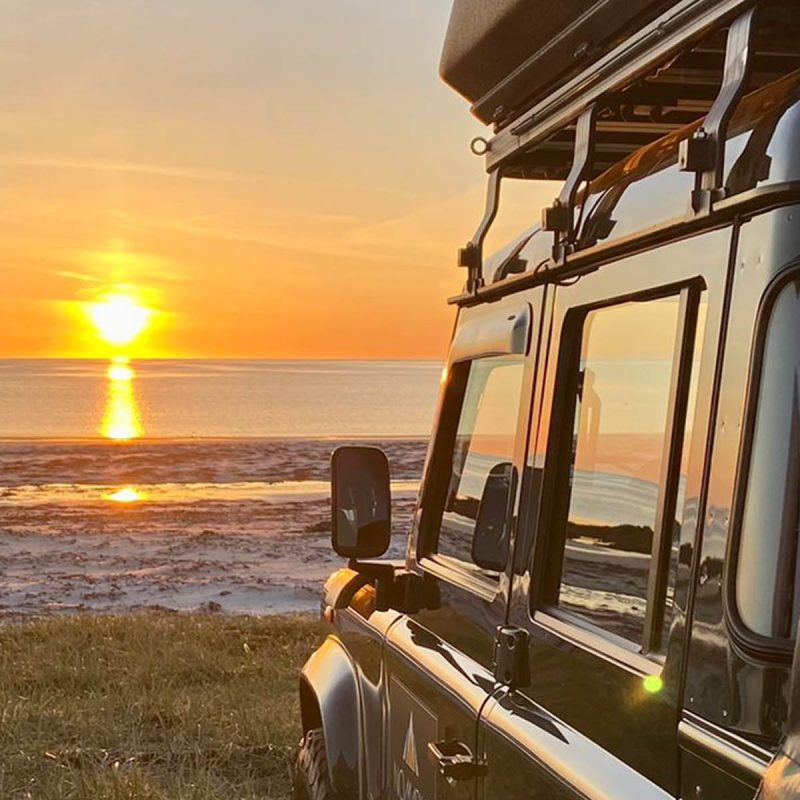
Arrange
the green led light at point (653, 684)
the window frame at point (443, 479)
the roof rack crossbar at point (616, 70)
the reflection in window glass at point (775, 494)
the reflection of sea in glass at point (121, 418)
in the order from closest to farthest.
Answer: the reflection in window glass at point (775, 494), the green led light at point (653, 684), the roof rack crossbar at point (616, 70), the window frame at point (443, 479), the reflection of sea in glass at point (121, 418)

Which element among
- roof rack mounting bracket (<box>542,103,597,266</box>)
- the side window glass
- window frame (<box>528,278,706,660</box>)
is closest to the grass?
window frame (<box>528,278,706,660</box>)

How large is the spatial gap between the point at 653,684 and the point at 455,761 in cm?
84

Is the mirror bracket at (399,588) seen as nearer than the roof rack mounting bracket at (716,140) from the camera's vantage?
No

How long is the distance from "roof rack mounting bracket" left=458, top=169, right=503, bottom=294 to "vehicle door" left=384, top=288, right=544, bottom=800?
0.24 feet

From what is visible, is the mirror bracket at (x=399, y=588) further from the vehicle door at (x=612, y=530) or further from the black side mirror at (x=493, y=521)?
the vehicle door at (x=612, y=530)

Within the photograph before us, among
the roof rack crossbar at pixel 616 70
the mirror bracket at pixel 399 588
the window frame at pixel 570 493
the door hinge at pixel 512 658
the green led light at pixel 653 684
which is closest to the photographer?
the green led light at pixel 653 684

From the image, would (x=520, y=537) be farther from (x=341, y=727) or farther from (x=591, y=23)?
(x=341, y=727)

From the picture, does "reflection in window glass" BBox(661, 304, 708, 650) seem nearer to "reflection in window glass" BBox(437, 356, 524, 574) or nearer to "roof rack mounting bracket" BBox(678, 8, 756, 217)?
"roof rack mounting bracket" BBox(678, 8, 756, 217)

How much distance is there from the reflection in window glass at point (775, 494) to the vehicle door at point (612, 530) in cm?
14

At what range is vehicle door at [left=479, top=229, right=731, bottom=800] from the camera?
6.18ft

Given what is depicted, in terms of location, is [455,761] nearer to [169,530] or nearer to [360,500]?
[360,500]

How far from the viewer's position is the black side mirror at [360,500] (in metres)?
3.34

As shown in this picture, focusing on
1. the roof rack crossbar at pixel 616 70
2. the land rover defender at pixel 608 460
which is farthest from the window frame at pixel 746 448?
the roof rack crossbar at pixel 616 70

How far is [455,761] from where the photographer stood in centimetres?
263
